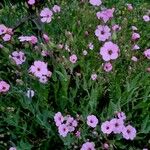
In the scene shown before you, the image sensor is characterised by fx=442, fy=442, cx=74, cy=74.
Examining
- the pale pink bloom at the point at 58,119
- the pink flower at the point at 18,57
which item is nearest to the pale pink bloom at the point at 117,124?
the pale pink bloom at the point at 58,119

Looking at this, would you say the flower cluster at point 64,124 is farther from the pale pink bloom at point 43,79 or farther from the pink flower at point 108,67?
the pink flower at point 108,67

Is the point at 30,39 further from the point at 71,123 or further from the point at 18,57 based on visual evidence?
the point at 71,123

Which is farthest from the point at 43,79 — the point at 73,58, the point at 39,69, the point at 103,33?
the point at 103,33

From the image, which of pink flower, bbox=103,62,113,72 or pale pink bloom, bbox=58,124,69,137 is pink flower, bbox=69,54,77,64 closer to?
pink flower, bbox=103,62,113,72

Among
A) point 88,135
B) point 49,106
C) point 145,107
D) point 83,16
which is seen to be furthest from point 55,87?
point 83,16

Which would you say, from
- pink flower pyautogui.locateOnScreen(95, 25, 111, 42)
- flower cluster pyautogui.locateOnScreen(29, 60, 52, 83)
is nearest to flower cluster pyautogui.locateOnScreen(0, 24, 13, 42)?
flower cluster pyautogui.locateOnScreen(29, 60, 52, 83)
